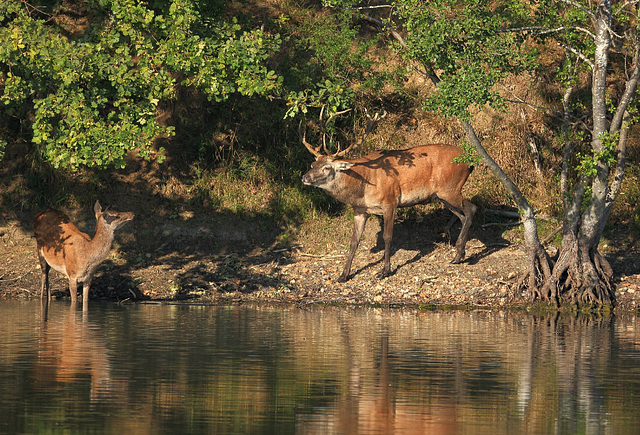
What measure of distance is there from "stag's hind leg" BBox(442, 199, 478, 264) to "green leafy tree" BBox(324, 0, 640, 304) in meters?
1.75

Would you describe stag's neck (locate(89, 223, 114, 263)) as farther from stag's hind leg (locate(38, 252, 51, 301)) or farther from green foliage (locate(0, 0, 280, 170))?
green foliage (locate(0, 0, 280, 170))

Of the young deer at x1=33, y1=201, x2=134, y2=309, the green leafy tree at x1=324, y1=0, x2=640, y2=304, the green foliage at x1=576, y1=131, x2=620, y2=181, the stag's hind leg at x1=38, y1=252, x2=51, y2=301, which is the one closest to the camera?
the green leafy tree at x1=324, y1=0, x2=640, y2=304

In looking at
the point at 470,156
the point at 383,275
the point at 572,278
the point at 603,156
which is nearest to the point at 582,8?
the point at 603,156

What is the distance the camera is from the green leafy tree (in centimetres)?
1647

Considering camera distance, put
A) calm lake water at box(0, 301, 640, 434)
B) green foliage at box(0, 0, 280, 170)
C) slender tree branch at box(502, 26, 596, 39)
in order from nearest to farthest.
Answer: calm lake water at box(0, 301, 640, 434)
green foliage at box(0, 0, 280, 170)
slender tree branch at box(502, 26, 596, 39)

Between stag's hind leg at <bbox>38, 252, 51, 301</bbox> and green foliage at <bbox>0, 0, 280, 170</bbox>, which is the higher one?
green foliage at <bbox>0, 0, 280, 170</bbox>

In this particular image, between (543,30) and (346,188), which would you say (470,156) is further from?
(346,188)

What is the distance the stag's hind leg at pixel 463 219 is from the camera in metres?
20.0

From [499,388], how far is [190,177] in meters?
12.0

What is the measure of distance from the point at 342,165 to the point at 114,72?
4.68 meters

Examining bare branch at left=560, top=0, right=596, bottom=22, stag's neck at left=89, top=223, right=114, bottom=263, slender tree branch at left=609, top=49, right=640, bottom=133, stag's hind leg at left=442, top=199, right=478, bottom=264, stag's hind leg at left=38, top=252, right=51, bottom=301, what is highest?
bare branch at left=560, top=0, right=596, bottom=22

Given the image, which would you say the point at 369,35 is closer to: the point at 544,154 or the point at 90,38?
the point at 544,154

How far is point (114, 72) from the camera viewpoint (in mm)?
16891

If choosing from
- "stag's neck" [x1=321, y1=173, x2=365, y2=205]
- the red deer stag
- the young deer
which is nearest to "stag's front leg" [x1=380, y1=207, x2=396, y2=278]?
the red deer stag
